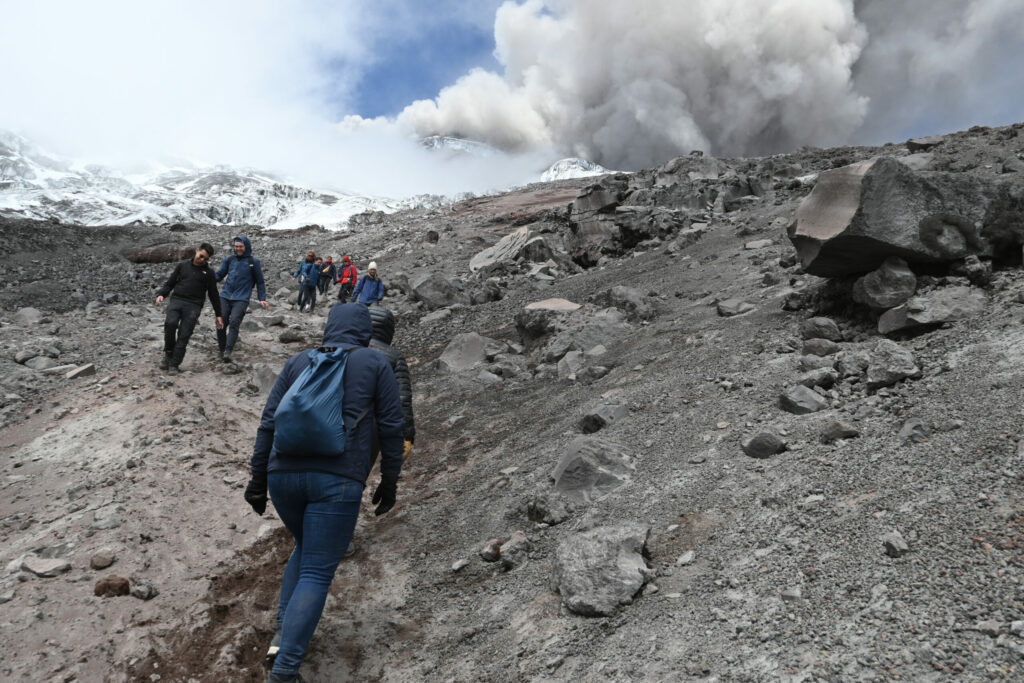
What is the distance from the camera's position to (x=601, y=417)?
5.22 meters

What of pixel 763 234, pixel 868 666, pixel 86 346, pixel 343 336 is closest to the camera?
pixel 868 666

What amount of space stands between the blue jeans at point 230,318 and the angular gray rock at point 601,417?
5619 mm

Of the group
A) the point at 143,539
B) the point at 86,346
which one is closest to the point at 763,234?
the point at 143,539

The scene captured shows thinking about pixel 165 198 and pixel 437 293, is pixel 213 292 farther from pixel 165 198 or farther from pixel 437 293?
pixel 165 198

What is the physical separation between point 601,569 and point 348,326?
5.96 ft

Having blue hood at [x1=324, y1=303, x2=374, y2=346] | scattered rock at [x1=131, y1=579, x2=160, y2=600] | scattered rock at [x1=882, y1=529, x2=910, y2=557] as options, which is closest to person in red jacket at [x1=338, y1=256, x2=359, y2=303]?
scattered rock at [x1=131, y1=579, x2=160, y2=600]

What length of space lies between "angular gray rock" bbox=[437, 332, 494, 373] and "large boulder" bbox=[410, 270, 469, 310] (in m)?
4.27

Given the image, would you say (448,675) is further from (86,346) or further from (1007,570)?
(86,346)

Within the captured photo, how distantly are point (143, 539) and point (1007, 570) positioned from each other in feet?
16.0

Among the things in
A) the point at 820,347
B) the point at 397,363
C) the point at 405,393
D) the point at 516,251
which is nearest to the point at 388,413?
the point at 405,393

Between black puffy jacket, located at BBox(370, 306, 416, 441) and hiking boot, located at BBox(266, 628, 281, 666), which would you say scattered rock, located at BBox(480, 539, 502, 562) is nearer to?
black puffy jacket, located at BBox(370, 306, 416, 441)

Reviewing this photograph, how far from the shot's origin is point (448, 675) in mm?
2857

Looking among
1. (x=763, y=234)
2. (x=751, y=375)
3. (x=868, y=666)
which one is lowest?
(x=868, y=666)

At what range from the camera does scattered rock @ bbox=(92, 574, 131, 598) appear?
11.5 ft
